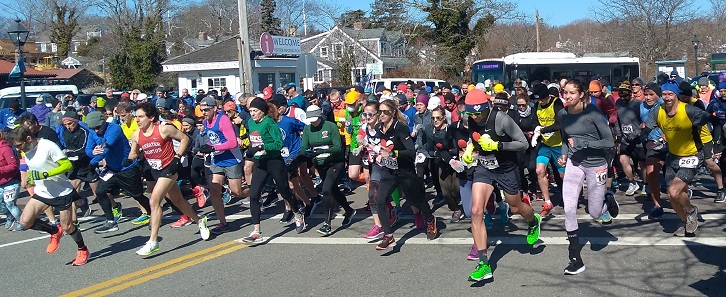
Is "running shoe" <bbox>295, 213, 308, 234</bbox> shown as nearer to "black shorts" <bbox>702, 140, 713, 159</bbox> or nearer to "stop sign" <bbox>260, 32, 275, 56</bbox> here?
"black shorts" <bbox>702, 140, 713, 159</bbox>

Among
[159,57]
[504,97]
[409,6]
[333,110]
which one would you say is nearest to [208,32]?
[159,57]

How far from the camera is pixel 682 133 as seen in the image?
7.17 metres

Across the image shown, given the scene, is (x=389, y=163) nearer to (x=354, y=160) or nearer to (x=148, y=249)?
(x=354, y=160)

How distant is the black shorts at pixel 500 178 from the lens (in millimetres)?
6574

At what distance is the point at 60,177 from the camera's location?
303 inches

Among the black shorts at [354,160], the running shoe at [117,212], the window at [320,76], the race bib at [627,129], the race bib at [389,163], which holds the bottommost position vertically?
the running shoe at [117,212]

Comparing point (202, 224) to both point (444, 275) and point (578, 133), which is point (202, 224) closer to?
point (444, 275)

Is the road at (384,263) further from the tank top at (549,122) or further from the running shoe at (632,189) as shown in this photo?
the running shoe at (632,189)

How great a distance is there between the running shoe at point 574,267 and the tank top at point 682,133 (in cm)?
192

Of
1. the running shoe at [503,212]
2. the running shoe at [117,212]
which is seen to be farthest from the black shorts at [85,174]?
the running shoe at [503,212]

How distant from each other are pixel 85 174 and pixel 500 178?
6.49m

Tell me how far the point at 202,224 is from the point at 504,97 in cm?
410

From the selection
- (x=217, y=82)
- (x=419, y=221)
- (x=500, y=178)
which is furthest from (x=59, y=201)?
(x=217, y=82)

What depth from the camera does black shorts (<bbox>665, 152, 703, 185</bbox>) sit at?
714 centimetres
